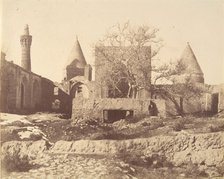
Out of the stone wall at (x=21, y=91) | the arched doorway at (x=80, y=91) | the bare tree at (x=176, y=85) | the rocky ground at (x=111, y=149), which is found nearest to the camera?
the rocky ground at (x=111, y=149)

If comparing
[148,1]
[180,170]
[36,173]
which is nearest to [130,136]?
[180,170]

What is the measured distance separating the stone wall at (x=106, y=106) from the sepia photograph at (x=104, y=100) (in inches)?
0.5

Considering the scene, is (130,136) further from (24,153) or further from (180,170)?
(24,153)

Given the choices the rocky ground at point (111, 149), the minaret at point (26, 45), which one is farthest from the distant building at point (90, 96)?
the rocky ground at point (111, 149)

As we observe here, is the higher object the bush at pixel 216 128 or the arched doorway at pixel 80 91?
the arched doorway at pixel 80 91

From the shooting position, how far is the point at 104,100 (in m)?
5.35

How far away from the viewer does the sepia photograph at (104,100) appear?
4.70 meters

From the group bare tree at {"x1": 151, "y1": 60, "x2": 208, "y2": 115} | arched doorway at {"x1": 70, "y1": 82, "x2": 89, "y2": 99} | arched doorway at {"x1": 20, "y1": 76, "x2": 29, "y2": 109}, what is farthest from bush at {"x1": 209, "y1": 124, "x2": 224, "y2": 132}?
arched doorway at {"x1": 20, "y1": 76, "x2": 29, "y2": 109}

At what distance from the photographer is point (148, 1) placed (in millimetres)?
4891

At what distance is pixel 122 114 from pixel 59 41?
0.98m

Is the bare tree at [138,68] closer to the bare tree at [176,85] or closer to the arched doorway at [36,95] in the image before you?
the bare tree at [176,85]

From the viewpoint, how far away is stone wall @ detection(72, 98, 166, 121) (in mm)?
5121

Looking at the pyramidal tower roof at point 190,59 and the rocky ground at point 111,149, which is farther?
the pyramidal tower roof at point 190,59

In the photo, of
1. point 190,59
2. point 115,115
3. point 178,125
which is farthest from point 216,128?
point 115,115
